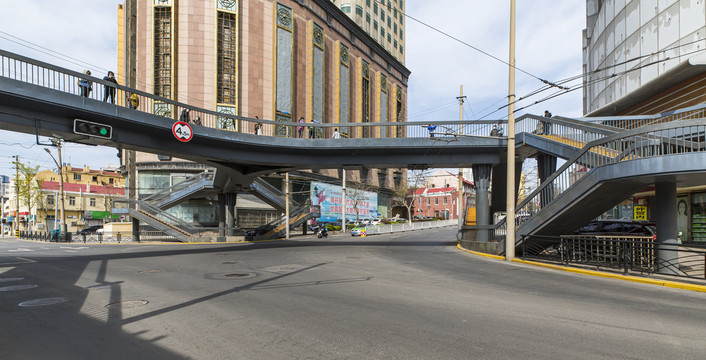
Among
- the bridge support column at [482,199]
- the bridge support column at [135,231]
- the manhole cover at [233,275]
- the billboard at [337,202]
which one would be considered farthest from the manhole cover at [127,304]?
the billboard at [337,202]

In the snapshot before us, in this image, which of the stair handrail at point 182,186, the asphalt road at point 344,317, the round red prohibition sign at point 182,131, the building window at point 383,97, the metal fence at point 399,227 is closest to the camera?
the asphalt road at point 344,317

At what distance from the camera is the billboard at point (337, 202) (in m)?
58.2

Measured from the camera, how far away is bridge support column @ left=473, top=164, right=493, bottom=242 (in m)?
22.8

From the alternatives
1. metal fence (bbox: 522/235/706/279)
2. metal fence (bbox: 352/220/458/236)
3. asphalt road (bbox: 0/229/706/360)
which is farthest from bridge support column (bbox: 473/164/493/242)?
metal fence (bbox: 352/220/458/236)

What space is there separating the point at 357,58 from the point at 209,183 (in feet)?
132

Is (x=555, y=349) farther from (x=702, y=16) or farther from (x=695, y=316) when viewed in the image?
(x=702, y=16)

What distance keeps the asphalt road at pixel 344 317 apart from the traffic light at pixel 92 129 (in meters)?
6.34

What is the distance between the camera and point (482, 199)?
23906 millimetres

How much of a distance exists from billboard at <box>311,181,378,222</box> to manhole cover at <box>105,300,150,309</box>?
46.6 meters

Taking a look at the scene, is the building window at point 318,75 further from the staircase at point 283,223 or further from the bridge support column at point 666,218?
the bridge support column at point 666,218

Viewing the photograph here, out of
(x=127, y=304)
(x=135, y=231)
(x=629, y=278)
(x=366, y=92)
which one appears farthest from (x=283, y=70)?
(x=127, y=304)

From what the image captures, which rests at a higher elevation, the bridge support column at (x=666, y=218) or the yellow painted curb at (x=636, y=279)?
the bridge support column at (x=666, y=218)

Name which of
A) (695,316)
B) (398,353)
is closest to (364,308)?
(398,353)

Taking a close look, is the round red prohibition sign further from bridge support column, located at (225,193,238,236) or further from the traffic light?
bridge support column, located at (225,193,238,236)
